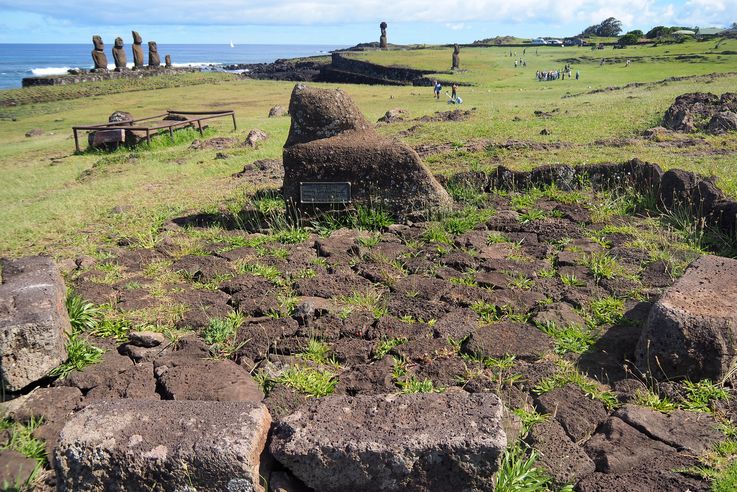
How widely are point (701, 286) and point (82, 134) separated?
22.5 metres

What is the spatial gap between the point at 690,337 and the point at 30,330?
5016mm

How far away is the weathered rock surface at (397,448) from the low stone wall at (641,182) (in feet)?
17.6

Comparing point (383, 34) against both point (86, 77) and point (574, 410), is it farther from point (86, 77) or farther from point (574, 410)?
point (574, 410)

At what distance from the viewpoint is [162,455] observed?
11.2 feet

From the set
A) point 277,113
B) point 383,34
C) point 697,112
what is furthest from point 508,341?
point 383,34

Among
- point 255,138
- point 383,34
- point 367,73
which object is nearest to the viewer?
point 255,138

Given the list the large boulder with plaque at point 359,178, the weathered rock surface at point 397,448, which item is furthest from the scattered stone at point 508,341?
the large boulder with plaque at point 359,178

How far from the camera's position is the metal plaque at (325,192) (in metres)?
8.91

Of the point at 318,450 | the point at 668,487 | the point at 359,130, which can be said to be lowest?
the point at 668,487

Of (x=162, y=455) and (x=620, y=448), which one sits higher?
(x=162, y=455)

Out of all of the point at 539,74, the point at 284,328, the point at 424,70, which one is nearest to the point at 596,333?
the point at 284,328

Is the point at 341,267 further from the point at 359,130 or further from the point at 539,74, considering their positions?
the point at 539,74

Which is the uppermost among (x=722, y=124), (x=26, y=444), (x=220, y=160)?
(x=722, y=124)

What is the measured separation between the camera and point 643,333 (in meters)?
4.97
